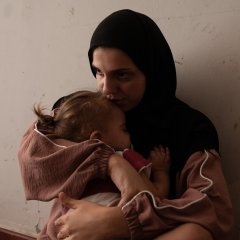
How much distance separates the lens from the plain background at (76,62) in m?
Answer: 1.20

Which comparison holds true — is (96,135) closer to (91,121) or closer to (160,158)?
(91,121)

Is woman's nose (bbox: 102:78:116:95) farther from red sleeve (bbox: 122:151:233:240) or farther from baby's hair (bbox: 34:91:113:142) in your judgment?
red sleeve (bbox: 122:151:233:240)

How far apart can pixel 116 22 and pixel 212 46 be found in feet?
1.12

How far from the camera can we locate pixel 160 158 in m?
1.13

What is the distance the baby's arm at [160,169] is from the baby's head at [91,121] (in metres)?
0.11

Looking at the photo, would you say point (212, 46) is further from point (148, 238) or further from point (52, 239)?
point (52, 239)

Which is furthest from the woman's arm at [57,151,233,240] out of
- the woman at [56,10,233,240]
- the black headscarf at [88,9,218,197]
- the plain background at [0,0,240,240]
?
the plain background at [0,0,240,240]

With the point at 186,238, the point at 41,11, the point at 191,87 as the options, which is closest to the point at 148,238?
the point at 186,238

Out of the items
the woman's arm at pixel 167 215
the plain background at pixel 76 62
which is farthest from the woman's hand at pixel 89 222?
the plain background at pixel 76 62

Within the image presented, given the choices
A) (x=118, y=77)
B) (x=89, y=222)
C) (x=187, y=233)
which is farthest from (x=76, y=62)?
(x=187, y=233)

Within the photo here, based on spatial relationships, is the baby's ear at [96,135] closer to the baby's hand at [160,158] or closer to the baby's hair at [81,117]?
the baby's hair at [81,117]

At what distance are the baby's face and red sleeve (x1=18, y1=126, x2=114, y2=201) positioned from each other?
0.06 meters

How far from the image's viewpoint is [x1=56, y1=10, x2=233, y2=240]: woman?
0.90 metres

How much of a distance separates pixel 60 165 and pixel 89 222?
165mm
